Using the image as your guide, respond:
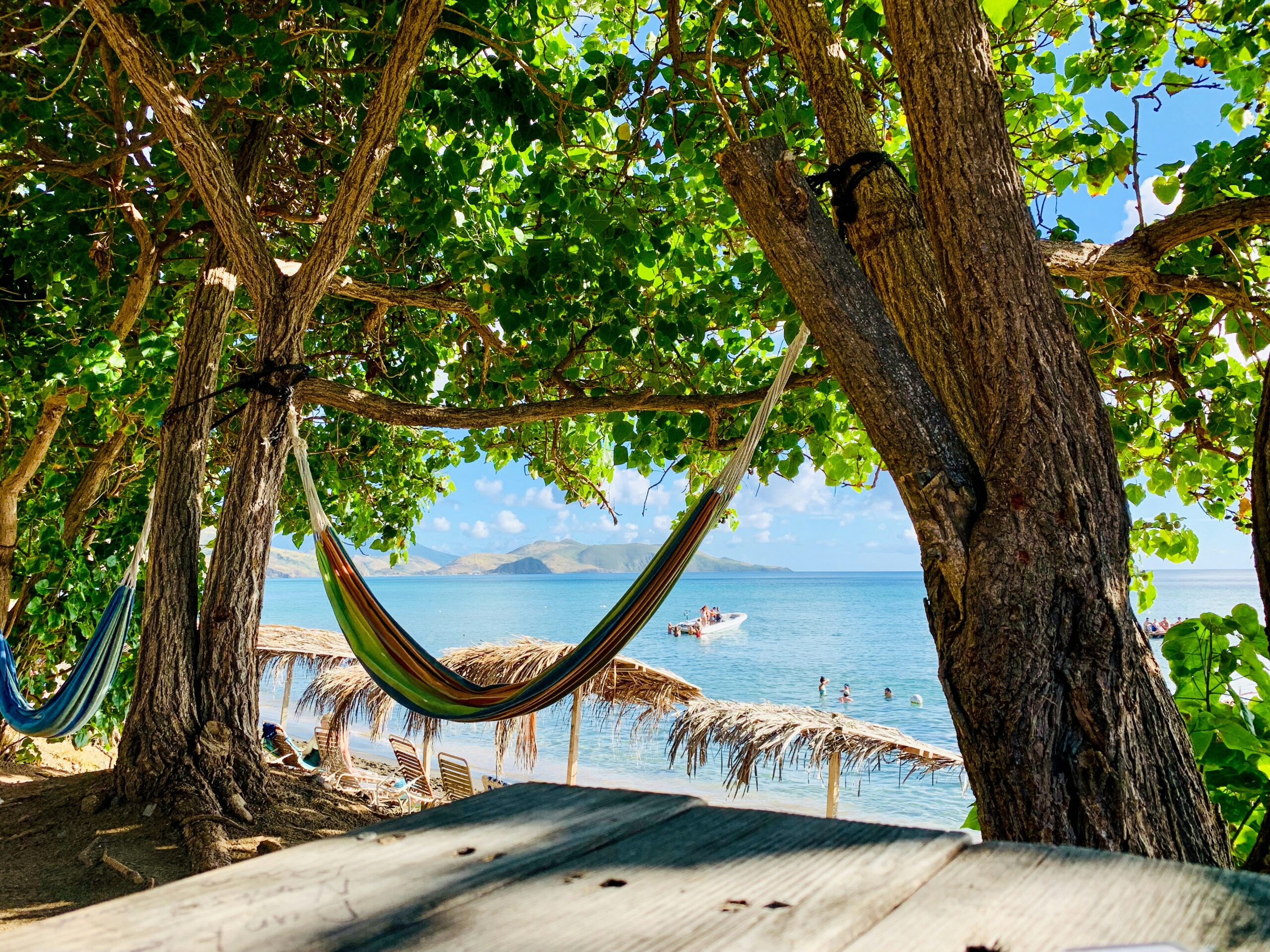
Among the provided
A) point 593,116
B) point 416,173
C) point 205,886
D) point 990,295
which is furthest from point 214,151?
point 205,886

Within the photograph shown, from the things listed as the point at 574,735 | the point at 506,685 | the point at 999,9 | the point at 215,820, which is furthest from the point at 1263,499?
the point at 574,735

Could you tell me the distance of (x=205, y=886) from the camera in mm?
466

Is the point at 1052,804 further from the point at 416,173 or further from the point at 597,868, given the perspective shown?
the point at 416,173

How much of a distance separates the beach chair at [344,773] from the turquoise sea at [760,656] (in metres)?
1.51

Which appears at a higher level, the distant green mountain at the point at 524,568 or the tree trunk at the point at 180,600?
the tree trunk at the point at 180,600

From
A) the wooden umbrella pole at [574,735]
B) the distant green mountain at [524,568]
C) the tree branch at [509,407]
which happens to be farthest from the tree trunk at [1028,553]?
the distant green mountain at [524,568]

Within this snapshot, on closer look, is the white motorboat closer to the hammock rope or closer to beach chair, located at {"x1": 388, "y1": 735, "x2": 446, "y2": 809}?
beach chair, located at {"x1": 388, "y1": 735, "x2": 446, "y2": 809}

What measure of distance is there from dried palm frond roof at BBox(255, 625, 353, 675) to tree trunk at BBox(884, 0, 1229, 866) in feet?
28.5

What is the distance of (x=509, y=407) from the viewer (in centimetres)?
312

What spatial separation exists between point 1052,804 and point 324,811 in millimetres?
2375

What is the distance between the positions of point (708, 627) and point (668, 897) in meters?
41.1

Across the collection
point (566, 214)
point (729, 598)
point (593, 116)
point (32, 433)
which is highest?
point (593, 116)

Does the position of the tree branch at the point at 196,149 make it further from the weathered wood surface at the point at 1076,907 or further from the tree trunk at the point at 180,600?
the weathered wood surface at the point at 1076,907

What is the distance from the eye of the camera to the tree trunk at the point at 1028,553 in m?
1.19
